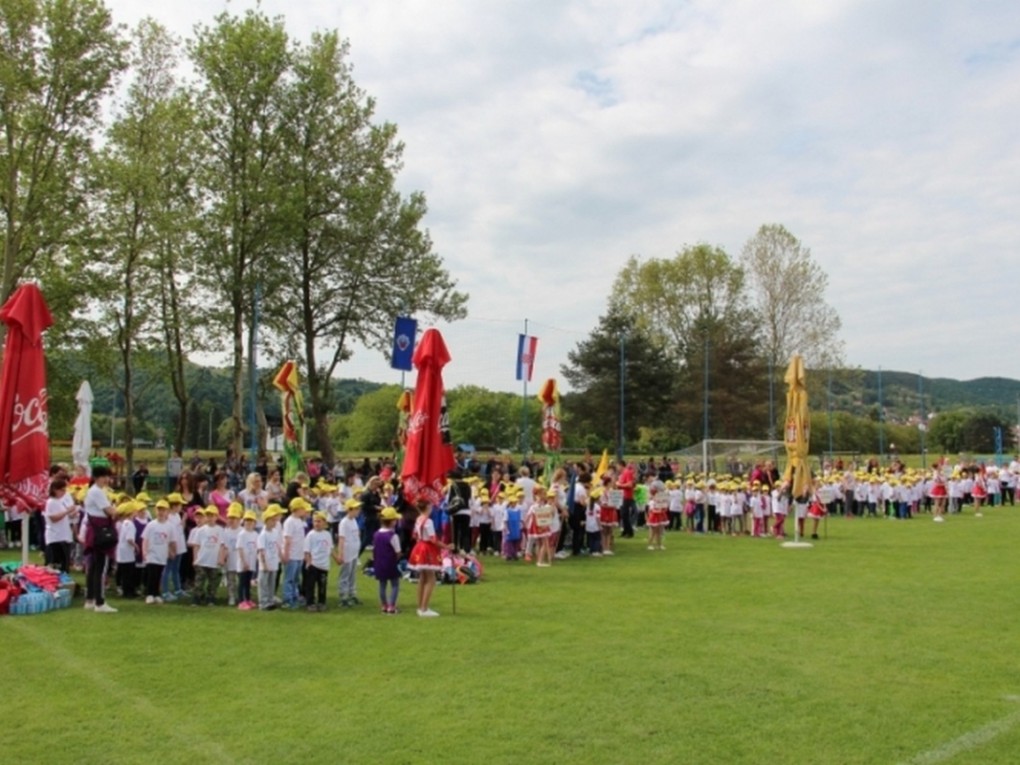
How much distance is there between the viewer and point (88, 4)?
2973 cm

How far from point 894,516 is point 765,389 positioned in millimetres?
19810

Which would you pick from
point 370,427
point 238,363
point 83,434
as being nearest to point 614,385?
point 370,427

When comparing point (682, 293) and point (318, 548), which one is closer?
point (318, 548)

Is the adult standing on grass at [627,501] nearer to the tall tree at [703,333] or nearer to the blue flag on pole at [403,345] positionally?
the blue flag on pole at [403,345]

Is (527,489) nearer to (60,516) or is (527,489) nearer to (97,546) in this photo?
(60,516)

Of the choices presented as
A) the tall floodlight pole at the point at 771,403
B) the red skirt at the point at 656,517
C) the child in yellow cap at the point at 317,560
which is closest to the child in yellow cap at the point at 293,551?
the child in yellow cap at the point at 317,560

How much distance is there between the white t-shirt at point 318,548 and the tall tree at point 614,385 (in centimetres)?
3476

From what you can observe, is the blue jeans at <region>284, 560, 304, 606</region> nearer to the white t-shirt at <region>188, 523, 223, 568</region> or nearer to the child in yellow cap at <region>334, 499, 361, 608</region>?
the child in yellow cap at <region>334, 499, 361, 608</region>

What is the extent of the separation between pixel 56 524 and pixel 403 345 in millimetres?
16590

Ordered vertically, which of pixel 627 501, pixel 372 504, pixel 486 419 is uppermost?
pixel 486 419

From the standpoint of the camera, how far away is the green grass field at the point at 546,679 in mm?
6684

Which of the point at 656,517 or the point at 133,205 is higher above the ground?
the point at 133,205

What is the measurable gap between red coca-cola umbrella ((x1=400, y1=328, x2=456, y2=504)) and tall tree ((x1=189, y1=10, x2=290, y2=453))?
73.3ft

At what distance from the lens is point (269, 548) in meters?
12.8
